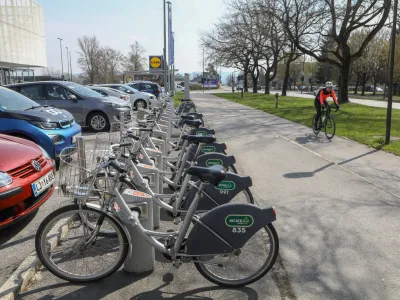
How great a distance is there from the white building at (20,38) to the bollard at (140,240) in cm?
3596

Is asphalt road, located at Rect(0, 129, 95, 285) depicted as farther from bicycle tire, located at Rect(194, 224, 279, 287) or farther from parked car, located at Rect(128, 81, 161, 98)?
parked car, located at Rect(128, 81, 161, 98)

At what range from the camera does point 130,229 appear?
3.17 metres

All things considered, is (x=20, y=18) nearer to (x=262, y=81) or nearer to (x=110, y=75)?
(x=110, y=75)

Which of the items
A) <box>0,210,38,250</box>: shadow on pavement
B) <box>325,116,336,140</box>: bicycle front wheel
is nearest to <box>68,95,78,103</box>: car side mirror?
<box>0,210,38,250</box>: shadow on pavement

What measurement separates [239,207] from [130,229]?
99 centimetres

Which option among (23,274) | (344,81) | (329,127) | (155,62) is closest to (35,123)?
(23,274)

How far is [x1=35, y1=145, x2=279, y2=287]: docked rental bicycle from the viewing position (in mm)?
2900

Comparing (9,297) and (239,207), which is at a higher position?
(239,207)

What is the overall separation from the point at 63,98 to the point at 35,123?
472 centimetres

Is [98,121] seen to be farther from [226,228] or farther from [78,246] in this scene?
[226,228]

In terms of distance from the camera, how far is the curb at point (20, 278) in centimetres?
285

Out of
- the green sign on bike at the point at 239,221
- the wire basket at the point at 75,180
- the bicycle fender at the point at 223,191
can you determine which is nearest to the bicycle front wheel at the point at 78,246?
the wire basket at the point at 75,180

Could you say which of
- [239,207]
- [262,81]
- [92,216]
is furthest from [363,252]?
[262,81]

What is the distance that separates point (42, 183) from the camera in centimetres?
416
